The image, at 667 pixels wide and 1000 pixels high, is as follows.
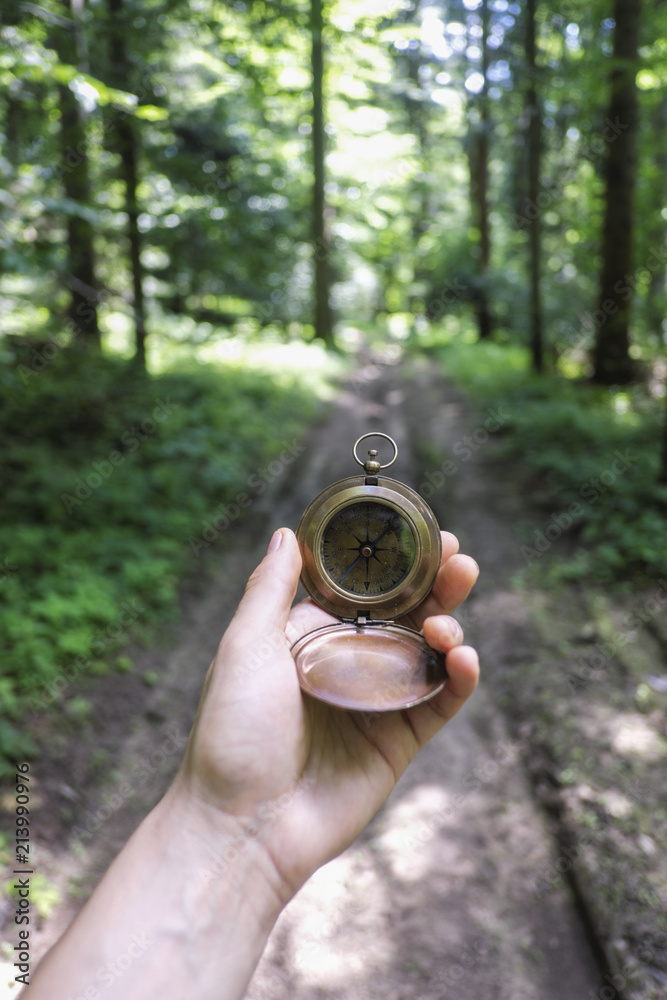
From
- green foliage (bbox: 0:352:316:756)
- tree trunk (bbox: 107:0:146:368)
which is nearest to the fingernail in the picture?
green foliage (bbox: 0:352:316:756)

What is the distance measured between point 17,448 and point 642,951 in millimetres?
8514

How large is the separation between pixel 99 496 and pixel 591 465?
6297 mm

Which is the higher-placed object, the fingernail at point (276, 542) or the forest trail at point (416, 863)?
the fingernail at point (276, 542)

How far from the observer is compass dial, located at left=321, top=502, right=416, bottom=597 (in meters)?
2.54

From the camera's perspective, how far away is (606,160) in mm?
11008

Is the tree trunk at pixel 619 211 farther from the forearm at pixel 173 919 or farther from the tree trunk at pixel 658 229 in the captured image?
the forearm at pixel 173 919

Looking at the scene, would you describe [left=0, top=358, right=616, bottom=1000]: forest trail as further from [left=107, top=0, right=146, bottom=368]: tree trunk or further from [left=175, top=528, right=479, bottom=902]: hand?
[left=107, top=0, right=146, bottom=368]: tree trunk

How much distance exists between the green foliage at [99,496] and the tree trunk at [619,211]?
240 inches

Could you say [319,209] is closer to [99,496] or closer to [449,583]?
[99,496]

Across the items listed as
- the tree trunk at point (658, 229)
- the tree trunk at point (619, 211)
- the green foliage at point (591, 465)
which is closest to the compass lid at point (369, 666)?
the green foliage at point (591, 465)

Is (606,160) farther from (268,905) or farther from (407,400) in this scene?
(268,905)

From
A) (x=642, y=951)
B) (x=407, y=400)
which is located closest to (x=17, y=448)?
(x=642, y=951)

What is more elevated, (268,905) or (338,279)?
(268,905)

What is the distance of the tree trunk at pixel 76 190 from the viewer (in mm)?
6533
